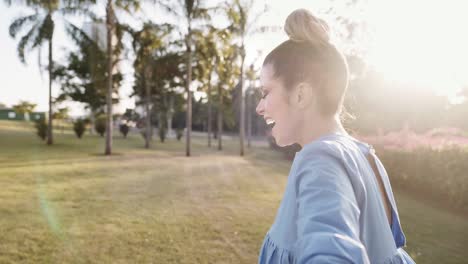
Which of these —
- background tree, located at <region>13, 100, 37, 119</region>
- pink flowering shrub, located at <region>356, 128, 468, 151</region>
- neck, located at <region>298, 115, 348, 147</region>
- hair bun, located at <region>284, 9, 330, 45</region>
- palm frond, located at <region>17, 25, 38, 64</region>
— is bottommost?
pink flowering shrub, located at <region>356, 128, 468, 151</region>

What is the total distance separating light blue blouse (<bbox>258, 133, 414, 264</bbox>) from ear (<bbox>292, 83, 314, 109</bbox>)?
0.13 m

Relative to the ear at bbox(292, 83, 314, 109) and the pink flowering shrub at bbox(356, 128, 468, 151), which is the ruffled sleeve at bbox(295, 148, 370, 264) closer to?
the ear at bbox(292, 83, 314, 109)

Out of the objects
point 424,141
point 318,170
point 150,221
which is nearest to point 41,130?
point 150,221

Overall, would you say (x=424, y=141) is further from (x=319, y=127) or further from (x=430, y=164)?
(x=319, y=127)

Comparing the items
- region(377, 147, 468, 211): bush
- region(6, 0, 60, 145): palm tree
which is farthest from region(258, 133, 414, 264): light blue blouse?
region(6, 0, 60, 145): palm tree

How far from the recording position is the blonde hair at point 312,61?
1.18m

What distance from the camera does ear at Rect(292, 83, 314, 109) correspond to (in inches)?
45.9

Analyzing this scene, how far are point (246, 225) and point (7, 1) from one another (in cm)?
2155

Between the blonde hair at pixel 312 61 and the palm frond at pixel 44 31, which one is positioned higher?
the palm frond at pixel 44 31

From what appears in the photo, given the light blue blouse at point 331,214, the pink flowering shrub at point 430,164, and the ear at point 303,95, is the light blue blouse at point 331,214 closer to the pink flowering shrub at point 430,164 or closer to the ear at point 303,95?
the ear at point 303,95

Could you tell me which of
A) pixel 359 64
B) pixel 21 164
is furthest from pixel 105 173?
pixel 359 64

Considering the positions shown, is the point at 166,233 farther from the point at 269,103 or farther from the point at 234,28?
the point at 234,28

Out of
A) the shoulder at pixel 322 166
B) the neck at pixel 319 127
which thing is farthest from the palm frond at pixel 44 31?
the shoulder at pixel 322 166

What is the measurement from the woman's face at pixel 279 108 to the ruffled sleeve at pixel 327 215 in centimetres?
23
